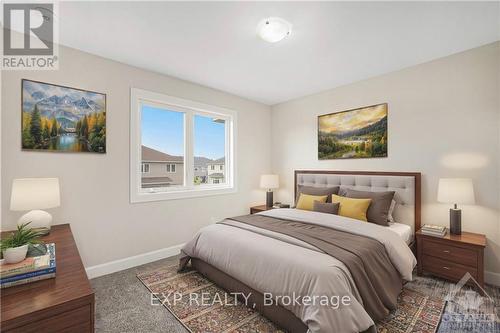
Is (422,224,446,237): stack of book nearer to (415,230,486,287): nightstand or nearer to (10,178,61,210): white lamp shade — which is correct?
(415,230,486,287): nightstand

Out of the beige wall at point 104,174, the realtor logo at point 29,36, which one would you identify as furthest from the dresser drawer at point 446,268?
the realtor logo at point 29,36

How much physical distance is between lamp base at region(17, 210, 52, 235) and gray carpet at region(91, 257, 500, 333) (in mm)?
838

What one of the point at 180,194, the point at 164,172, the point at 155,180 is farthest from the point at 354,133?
the point at 155,180

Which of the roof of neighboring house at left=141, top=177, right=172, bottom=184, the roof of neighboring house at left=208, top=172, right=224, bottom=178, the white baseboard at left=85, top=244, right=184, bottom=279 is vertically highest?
the roof of neighboring house at left=208, top=172, right=224, bottom=178

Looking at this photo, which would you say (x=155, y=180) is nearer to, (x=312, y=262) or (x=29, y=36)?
(x=29, y=36)

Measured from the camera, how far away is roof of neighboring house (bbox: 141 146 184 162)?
3219mm

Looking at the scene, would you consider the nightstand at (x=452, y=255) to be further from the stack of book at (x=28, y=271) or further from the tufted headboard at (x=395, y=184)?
the stack of book at (x=28, y=271)

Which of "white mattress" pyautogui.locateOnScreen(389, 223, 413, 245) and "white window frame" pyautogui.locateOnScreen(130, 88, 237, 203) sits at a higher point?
"white window frame" pyautogui.locateOnScreen(130, 88, 237, 203)

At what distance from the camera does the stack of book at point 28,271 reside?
3.68 feet

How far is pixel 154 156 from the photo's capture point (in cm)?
332

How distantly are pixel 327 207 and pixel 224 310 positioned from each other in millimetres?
1833

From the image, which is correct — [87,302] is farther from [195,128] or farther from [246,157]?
[246,157]

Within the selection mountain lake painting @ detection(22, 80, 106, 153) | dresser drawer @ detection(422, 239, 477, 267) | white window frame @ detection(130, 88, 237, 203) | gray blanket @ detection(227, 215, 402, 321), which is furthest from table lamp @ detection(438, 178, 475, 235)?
mountain lake painting @ detection(22, 80, 106, 153)

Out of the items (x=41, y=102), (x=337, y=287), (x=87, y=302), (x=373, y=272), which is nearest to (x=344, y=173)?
(x=373, y=272)
